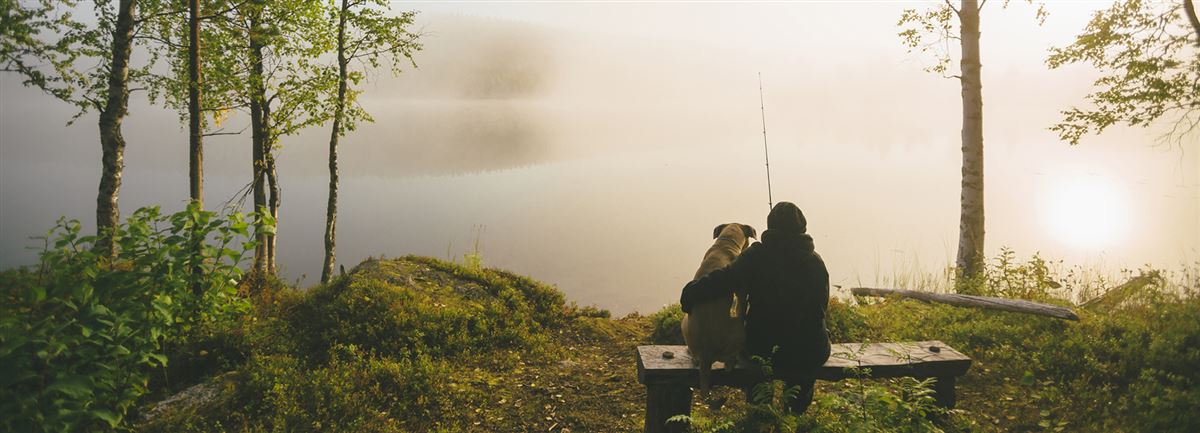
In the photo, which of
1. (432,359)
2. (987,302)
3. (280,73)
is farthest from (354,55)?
(987,302)

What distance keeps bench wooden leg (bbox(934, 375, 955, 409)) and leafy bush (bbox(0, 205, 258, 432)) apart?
22.0 feet

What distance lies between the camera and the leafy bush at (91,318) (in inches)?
145

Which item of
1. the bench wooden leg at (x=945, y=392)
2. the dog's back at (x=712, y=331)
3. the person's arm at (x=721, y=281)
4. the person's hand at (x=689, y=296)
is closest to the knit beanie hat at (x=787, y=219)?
the person's arm at (x=721, y=281)

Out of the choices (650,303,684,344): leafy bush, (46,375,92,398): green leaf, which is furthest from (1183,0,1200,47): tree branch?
(46,375,92,398): green leaf

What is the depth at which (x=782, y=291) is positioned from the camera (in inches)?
181

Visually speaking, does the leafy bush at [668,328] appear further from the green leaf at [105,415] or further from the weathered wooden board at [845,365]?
the green leaf at [105,415]

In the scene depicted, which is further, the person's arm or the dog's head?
the dog's head

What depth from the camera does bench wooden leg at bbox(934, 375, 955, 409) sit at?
5.08 m

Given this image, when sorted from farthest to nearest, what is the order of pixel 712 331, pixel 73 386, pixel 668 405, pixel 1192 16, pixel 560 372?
1. pixel 1192 16
2. pixel 560 372
3. pixel 668 405
4. pixel 712 331
5. pixel 73 386

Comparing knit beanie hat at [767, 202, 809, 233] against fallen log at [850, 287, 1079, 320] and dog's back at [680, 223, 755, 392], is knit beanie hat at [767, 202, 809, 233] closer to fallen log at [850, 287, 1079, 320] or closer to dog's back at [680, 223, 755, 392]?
dog's back at [680, 223, 755, 392]

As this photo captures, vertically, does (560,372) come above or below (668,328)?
below

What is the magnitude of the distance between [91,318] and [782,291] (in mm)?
5330

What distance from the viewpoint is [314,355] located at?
→ 22.7 feet

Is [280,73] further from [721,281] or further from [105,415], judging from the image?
[721,281]
